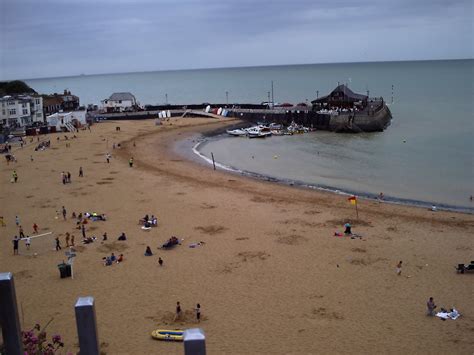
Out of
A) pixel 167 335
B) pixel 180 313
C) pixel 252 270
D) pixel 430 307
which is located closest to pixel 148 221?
pixel 252 270

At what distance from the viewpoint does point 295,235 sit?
20328 mm

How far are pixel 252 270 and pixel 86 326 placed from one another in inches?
530

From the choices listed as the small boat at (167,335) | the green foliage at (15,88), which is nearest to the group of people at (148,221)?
the small boat at (167,335)

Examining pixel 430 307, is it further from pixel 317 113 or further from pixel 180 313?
pixel 317 113

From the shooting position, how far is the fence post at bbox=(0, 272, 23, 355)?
11.8 ft

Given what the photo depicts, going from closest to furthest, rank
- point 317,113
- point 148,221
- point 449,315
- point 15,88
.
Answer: point 449,315
point 148,221
point 317,113
point 15,88

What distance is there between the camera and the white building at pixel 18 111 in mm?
55675

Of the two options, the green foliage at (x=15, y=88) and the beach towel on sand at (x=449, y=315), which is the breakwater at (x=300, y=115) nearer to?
the green foliage at (x=15, y=88)

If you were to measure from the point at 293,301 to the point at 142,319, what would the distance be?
465cm

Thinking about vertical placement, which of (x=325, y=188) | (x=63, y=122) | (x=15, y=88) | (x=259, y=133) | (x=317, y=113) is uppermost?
(x=15, y=88)

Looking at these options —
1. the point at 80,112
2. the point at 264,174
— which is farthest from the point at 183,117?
the point at 264,174

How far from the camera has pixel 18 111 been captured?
186 ft

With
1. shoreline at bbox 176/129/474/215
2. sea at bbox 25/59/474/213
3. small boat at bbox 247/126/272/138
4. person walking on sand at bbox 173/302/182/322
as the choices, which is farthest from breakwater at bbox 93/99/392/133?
person walking on sand at bbox 173/302/182/322

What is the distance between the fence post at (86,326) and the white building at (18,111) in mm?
59022
